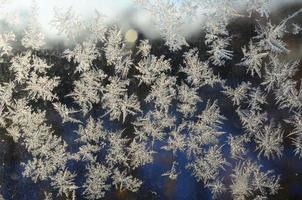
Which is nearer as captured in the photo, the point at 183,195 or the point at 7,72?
the point at 7,72

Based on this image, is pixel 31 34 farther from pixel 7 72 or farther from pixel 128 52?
pixel 128 52

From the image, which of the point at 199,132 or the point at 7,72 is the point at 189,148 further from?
the point at 7,72

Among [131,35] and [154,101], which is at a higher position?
[131,35]

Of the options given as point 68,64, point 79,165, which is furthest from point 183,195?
point 68,64

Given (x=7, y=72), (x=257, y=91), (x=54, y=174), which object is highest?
(x=257, y=91)

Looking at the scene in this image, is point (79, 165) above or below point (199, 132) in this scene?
below

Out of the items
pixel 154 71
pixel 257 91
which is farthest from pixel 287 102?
pixel 154 71
